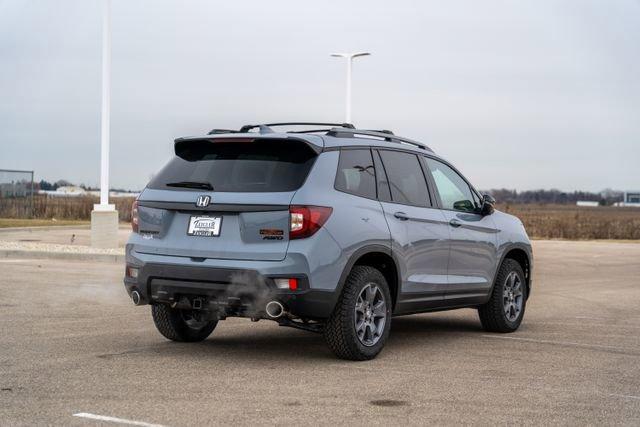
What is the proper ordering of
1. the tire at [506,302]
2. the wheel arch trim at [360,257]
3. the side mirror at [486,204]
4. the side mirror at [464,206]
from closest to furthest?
the wheel arch trim at [360,257], the side mirror at [464,206], the side mirror at [486,204], the tire at [506,302]

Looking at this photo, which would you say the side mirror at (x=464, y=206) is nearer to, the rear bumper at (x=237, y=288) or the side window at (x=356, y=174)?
the side window at (x=356, y=174)

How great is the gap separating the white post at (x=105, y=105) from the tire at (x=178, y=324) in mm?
14118

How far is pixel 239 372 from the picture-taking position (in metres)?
8.00

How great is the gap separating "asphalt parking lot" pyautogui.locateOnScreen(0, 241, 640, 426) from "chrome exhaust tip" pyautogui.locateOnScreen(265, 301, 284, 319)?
0.47 m

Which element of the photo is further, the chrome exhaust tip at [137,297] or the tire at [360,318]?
the chrome exhaust tip at [137,297]

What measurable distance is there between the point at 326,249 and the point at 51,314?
4.78 metres

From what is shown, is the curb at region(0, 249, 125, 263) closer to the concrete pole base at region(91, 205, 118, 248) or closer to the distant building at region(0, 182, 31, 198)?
the concrete pole base at region(91, 205, 118, 248)

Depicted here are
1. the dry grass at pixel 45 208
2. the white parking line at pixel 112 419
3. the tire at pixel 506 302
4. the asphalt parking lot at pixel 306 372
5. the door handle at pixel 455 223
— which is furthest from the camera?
the dry grass at pixel 45 208

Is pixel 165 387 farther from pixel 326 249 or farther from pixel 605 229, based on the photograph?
pixel 605 229

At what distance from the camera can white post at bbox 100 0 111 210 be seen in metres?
23.3

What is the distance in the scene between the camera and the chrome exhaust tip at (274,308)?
8.01m

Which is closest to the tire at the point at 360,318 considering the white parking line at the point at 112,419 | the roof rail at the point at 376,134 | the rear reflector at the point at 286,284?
the rear reflector at the point at 286,284

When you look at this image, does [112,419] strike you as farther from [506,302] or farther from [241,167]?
[506,302]

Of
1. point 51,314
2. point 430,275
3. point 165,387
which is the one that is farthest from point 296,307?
point 51,314
